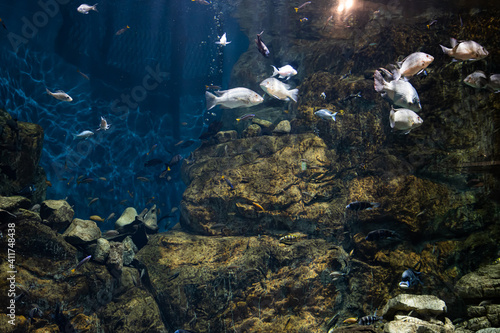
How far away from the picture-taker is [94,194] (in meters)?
14.1

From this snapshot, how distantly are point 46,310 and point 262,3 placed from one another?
56.0ft

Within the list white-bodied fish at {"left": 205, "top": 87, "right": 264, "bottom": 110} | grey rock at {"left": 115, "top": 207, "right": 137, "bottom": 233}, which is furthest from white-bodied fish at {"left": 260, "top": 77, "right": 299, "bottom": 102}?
grey rock at {"left": 115, "top": 207, "right": 137, "bottom": 233}

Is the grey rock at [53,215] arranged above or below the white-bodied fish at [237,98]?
below

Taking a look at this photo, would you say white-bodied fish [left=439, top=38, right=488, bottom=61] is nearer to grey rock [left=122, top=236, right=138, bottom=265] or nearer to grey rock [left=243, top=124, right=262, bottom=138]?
grey rock [left=243, top=124, right=262, bottom=138]

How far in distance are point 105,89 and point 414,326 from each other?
17.6m

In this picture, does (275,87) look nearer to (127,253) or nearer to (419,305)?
(419,305)

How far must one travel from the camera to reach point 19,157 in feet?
18.5

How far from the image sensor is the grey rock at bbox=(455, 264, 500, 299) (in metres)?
3.42

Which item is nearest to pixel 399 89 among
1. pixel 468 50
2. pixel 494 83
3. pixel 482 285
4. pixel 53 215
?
pixel 468 50

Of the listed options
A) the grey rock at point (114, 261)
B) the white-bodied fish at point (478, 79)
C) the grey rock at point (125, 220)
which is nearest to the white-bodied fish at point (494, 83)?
→ the white-bodied fish at point (478, 79)

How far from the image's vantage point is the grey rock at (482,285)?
342 centimetres

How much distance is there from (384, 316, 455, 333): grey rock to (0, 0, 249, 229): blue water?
12736 mm

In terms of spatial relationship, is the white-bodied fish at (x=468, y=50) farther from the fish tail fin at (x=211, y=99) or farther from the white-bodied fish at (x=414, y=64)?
the fish tail fin at (x=211, y=99)

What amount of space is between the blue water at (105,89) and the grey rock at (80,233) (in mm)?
6072
